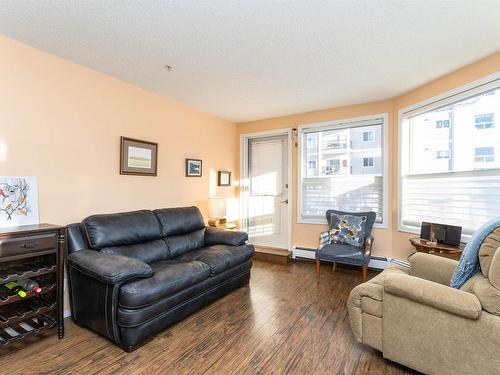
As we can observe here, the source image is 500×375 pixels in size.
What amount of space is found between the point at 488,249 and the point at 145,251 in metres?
2.72

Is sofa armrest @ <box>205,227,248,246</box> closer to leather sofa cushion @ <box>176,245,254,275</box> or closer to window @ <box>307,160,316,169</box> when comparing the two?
leather sofa cushion @ <box>176,245,254,275</box>

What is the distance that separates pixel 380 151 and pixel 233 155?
97.2 inches

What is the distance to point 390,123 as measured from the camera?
3.66 metres

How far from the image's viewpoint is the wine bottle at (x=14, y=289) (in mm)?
1830

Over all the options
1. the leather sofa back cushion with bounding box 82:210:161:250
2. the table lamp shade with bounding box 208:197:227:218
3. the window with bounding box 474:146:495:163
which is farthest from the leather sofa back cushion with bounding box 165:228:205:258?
the window with bounding box 474:146:495:163

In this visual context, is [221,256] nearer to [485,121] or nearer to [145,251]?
[145,251]

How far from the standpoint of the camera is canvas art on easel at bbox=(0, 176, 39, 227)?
2074mm

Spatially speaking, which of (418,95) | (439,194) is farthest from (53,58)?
(439,194)

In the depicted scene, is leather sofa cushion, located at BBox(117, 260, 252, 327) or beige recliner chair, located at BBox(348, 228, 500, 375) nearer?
beige recliner chair, located at BBox(348, 228, 500, 375)

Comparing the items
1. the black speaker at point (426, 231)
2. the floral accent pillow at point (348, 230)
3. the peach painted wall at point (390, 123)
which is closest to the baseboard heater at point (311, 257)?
the peach painted wall at point (390, 123)

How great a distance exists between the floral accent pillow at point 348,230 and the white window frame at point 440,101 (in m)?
0.51

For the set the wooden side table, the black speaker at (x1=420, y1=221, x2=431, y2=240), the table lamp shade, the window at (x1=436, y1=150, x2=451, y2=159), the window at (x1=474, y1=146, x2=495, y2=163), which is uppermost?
the window at (x1=436, y1=150, x2=451, y2=159)

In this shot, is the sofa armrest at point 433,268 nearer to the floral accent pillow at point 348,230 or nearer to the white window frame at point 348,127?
the floral accent pillow at point 348,230

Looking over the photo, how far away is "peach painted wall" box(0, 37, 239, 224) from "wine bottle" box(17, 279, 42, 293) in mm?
583
